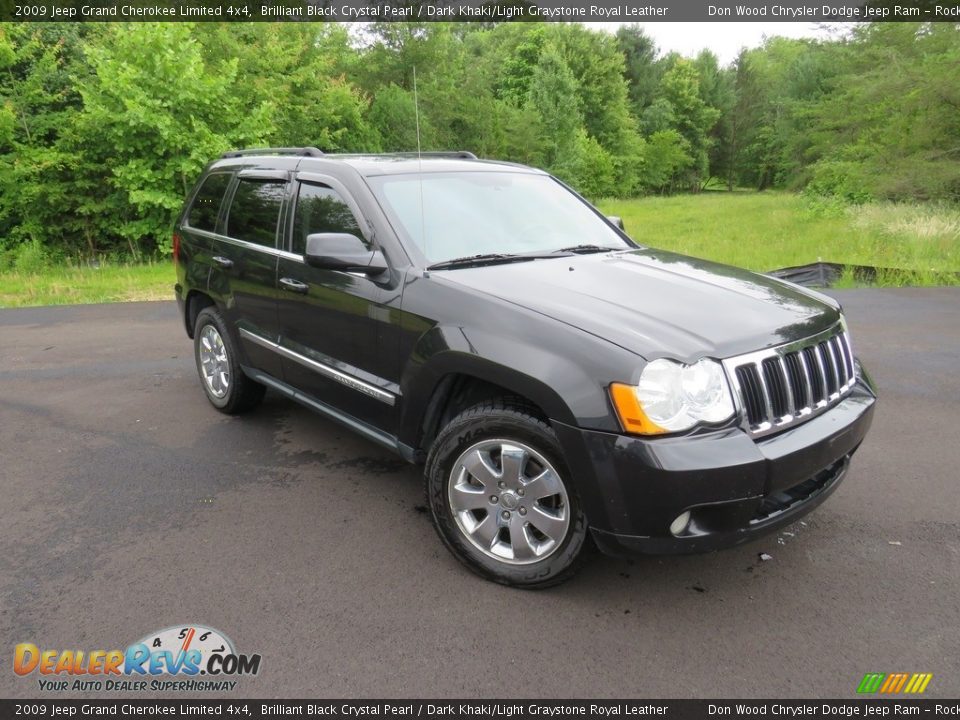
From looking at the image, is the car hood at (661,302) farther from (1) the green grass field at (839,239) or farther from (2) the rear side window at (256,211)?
(1) the green grass field at (839,239)

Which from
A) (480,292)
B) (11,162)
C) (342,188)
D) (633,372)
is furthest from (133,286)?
(633,372)

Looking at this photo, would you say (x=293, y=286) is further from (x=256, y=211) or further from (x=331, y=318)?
(x=256, y=211)

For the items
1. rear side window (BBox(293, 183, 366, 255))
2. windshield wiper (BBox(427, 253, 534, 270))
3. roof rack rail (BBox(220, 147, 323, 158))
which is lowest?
windshield wiper (BBox(427, 253, 534, 270))

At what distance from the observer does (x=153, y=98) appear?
15.0 metres

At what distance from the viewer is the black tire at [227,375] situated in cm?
511

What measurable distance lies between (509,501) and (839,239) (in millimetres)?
15129

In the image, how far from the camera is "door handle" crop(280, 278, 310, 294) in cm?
406

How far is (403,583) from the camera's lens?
3197 mm

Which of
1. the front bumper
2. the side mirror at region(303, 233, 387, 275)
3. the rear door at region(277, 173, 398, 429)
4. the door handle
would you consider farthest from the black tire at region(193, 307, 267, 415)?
the front bumper

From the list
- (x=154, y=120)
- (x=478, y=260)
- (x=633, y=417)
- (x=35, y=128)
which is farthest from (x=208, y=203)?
(x=35, y=128)

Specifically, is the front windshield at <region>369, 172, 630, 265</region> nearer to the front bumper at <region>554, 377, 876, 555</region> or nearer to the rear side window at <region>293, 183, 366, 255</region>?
the rear side window at <region>293, 183, 366, 255</region>

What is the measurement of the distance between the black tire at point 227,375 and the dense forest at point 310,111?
28.9ft

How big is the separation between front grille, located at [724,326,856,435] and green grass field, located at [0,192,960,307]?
8.54 m

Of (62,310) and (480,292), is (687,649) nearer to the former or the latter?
(480,292)
